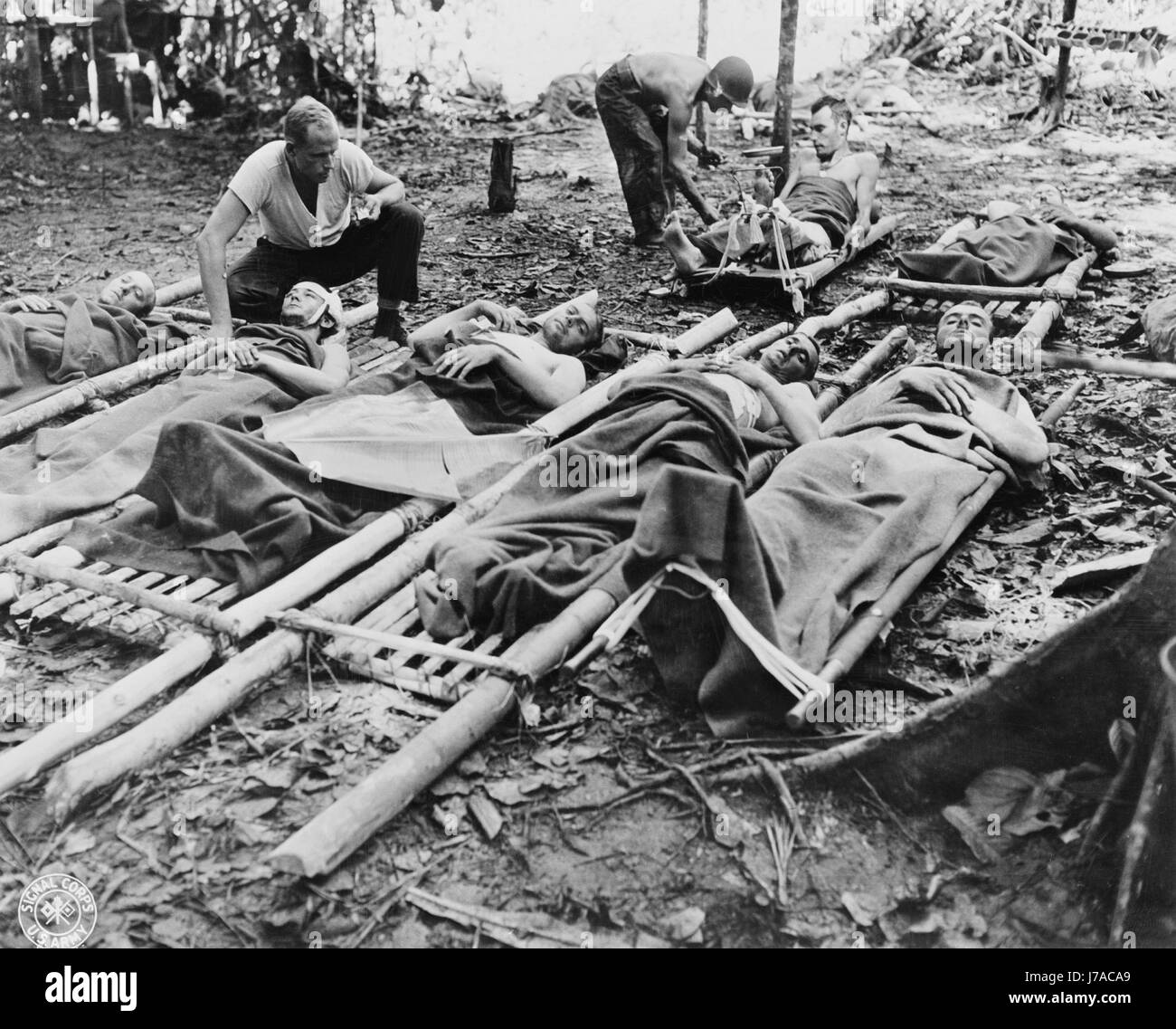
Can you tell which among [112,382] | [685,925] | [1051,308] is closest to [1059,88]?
[1051,308]

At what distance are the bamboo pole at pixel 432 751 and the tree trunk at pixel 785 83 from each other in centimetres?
633

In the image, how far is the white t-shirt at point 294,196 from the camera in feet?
18.8

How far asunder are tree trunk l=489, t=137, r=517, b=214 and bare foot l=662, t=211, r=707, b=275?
2129 millimetres

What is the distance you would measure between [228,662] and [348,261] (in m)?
3.30

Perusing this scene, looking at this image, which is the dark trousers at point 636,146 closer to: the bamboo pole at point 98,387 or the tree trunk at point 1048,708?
the bamboo pole at point 98,387

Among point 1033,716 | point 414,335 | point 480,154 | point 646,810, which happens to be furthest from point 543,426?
point 480,154

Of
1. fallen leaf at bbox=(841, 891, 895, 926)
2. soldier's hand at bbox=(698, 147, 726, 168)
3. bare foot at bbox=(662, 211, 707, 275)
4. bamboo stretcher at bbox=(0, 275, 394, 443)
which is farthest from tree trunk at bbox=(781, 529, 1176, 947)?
soldier's hand at bbox=(698, 147, 726, 168)

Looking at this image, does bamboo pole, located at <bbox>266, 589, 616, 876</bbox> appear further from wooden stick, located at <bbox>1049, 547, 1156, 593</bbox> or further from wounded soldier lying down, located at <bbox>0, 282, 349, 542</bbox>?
wounded soldier lying down, located at <bbox>0, 282, 349, 542</bbox>

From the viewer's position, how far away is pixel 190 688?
3434 mm

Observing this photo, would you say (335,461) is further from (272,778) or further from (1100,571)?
(1100,571)

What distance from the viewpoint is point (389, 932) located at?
2695 mm

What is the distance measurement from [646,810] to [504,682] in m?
0.57

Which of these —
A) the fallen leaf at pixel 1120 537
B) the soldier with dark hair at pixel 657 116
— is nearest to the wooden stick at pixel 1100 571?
the fallen leaf at pixel 1120 537
